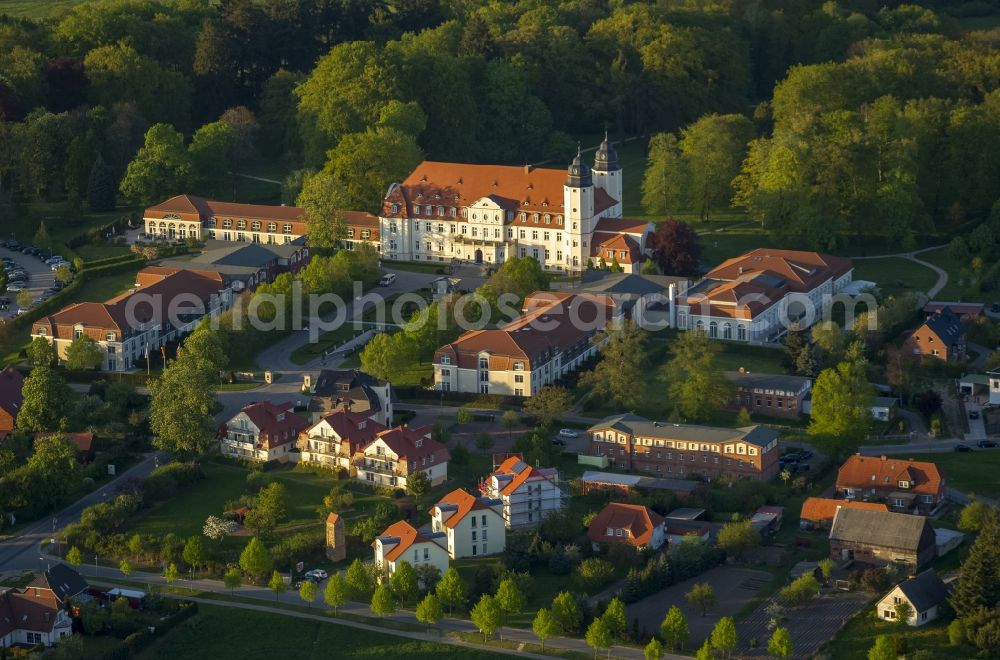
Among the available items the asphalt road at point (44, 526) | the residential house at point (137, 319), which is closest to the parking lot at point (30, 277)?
the residential house at point (137, 319)

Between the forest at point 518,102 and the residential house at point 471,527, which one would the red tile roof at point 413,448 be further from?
the forest at point 518,102

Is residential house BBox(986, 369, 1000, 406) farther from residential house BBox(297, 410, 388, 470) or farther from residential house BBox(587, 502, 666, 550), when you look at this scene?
residential house BBox(297, 410, 388, 470)

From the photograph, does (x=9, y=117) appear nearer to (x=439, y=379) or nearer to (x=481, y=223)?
(x=481, y=223)

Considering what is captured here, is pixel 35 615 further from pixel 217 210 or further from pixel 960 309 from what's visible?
pixel 960 309

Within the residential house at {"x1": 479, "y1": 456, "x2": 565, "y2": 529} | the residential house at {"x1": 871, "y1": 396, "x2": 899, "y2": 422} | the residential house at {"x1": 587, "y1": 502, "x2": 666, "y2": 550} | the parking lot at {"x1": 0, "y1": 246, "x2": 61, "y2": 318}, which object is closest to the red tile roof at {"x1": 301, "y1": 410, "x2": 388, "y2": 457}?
the residential house at {"x1": 479, "y1": 456, "x2": 565, "y2": 529}

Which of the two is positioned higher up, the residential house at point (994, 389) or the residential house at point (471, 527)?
the residential house at point (994, 389)
